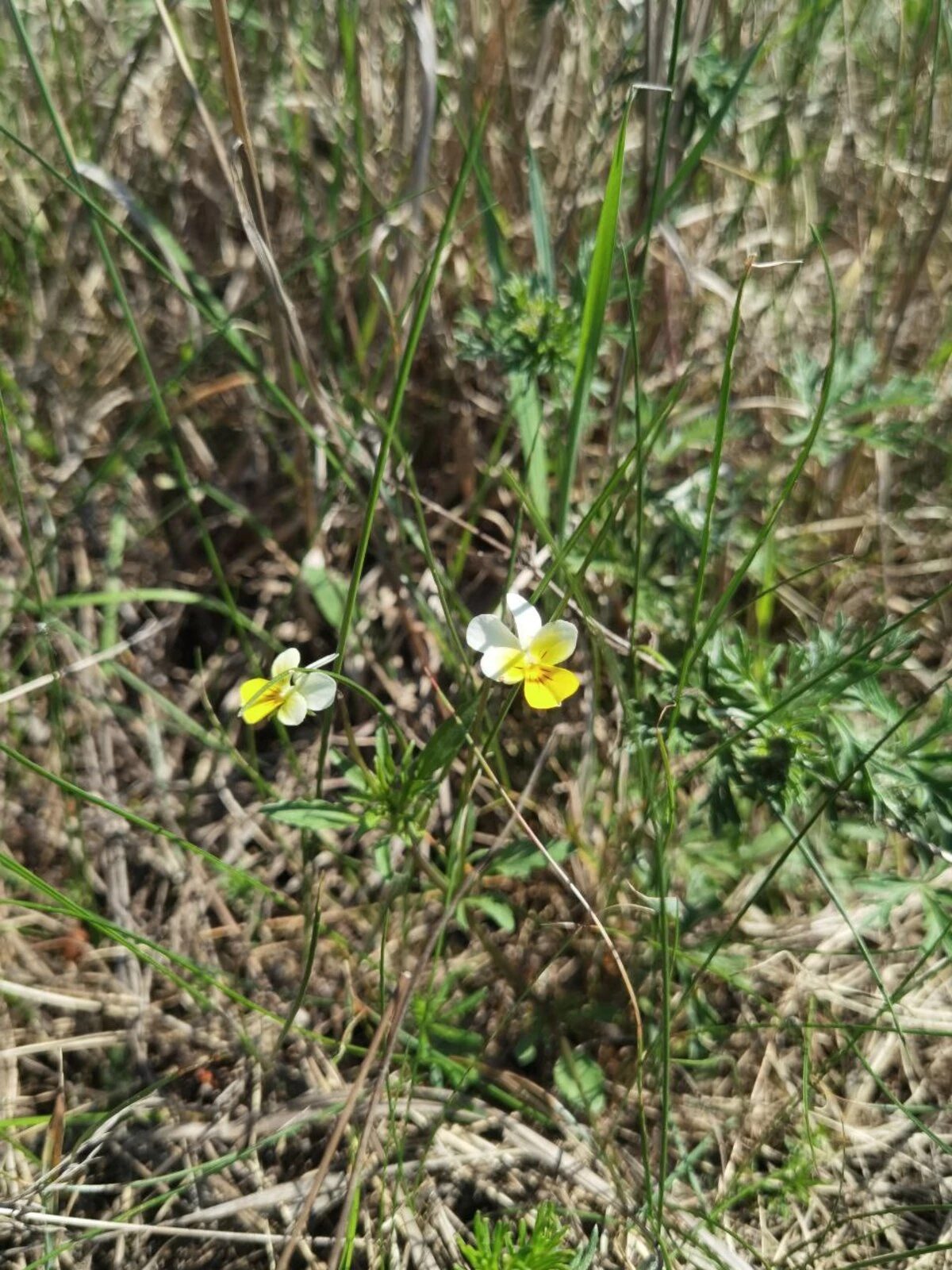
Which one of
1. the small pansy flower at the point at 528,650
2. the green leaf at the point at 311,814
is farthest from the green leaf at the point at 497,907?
the small pansy flower at the point at 528,650

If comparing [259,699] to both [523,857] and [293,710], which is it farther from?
[523,857]

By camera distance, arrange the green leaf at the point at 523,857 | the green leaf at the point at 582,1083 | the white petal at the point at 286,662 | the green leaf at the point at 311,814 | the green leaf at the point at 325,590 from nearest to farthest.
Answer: the white petal at the point at 286,662, the green leaf at the point at 311,814, the green leaf at the point at 523,857, the green leaf at the point at 582,1083, the green leaf at the point at 325,590

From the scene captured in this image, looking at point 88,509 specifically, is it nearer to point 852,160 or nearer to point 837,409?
point 837,409

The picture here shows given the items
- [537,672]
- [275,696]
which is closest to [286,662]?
[275,696]

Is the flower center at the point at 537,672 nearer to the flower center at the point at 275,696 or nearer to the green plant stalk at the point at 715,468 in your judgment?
the green plant stalk at the point at 715,468

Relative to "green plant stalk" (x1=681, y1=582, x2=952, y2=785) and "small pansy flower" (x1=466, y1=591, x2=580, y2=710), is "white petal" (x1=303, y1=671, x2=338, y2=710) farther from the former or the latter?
"green plant stalk" (x1=681, y1=582, x2=952, y2=785)

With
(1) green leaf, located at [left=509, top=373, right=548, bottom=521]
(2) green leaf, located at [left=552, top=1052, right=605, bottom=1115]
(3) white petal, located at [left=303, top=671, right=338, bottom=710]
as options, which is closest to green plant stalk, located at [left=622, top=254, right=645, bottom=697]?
(1) green leaf, located at [left=509, top=373, right=548, bottom=521]

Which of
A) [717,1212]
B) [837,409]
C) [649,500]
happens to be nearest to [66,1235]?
[717,1212]
